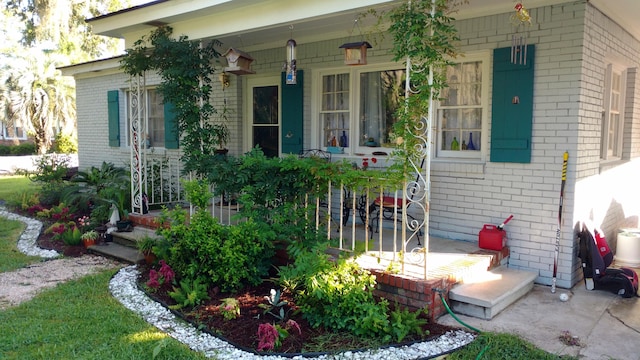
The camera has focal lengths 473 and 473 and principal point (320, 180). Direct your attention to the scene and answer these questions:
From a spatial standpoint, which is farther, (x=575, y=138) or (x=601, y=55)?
(x=601, y=55)

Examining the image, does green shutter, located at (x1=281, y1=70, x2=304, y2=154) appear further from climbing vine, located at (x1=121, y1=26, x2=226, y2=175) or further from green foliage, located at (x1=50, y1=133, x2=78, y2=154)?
green foliage, located at (x1=50, y1=133, x2=78, y2=154)

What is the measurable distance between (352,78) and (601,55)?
2.87 metres

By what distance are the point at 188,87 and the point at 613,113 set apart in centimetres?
520

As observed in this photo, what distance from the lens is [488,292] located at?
157 inches

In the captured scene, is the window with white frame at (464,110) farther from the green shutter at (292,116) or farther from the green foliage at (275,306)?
the green foliage at (275,306)

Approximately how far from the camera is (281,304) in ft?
12.8

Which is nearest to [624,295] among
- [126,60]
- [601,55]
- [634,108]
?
[601,55]

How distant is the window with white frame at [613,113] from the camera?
17.6 feet

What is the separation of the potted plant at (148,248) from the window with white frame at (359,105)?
8.90 ft

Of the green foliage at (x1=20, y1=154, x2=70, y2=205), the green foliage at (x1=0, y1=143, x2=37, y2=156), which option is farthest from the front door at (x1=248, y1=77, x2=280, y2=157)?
→ the green foliage at (x1=0, y1=143, x2=37, y2=156)

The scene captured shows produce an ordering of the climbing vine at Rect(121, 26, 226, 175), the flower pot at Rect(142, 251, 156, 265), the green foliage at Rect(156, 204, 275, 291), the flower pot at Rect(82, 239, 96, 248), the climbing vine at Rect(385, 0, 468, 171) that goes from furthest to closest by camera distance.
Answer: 1. the flower pot at Rect(82, 239, 96, 248)
2. the climbing vine at Rect(121, 26, 226, 175)
3. the flower pot at Rect(142, 251, 156, 265)
4. the green foliage at Rect(156, 204, 275, 291)
5. the climbing vine at Rect(385, 0, 468, 171)

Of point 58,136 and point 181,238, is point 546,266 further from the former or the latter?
point 58,136

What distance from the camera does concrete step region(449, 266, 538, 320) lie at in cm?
384

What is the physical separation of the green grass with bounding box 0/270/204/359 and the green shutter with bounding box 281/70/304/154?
327cm
